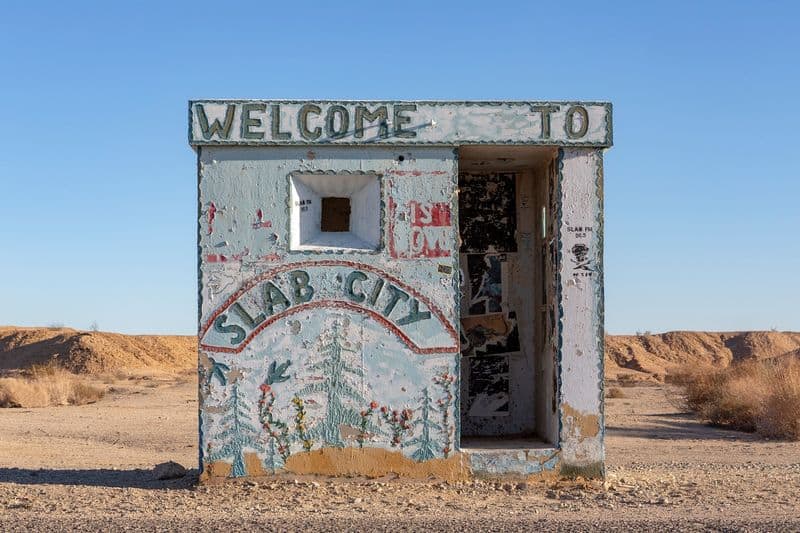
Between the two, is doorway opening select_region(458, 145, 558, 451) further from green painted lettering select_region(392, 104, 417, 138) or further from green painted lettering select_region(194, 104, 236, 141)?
green painted lettering select_region(194, 104, 236, 141)

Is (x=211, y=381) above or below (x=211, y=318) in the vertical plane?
below

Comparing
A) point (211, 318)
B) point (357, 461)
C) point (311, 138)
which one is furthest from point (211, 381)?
point (311, 138)

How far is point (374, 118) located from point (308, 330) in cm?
236

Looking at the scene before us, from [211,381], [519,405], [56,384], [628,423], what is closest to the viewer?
[211,381]

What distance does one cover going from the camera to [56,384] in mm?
26328

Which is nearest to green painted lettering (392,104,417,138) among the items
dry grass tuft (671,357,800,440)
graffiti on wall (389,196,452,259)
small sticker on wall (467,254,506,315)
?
graffiti on wall (389,196,452,259)

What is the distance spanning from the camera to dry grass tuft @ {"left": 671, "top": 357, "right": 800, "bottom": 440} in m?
17.4

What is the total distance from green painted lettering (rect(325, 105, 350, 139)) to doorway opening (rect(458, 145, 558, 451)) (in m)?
2.22

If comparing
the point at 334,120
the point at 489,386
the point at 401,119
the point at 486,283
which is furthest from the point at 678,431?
the point at 334,120

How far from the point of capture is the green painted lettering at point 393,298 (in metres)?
10.4

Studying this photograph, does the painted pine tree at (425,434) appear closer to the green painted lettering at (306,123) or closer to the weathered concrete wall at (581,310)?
the weathered concrete wall at (581,310)

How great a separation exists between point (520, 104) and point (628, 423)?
1177 centimetres

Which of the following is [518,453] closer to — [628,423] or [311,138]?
[311,138]

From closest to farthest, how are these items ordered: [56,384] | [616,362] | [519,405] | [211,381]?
[211,381] → [519,405] → [56,384] → [616,362]
